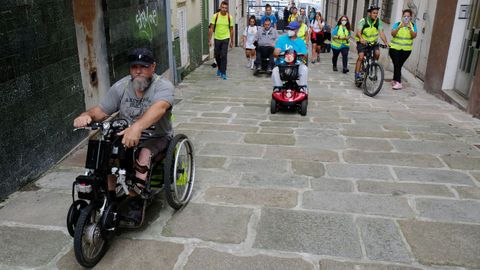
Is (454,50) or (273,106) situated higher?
(454,50)

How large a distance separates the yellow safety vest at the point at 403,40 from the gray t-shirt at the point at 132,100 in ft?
23.8

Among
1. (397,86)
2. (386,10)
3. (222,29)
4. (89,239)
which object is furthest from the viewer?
(386,10)

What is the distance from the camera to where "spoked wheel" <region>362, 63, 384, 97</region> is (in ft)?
29.2

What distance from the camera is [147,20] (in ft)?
26.3

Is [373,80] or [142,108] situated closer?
[142,108]

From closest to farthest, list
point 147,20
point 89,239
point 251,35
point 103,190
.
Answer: point 89,239 < point 103,190 < point 147,20 < point 251,35

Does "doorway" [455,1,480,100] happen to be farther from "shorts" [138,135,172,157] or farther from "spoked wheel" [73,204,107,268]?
"spoked wheel" [73,204,107,268]

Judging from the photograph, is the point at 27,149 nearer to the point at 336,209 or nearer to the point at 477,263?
the point at 336,209

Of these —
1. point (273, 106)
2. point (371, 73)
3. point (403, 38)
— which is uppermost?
point (403, 38)

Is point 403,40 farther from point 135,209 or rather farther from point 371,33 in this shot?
point 135,209

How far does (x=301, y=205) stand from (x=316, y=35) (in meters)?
12.7

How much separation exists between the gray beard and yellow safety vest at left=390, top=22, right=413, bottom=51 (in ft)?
24.1

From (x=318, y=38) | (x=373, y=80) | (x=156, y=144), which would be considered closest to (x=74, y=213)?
(x=156, y=144)

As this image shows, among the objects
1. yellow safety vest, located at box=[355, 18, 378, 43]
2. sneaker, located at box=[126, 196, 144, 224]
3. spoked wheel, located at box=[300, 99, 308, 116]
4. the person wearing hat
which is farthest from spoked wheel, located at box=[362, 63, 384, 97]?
sneaker, located at box=[126, 196, 144, 224]
